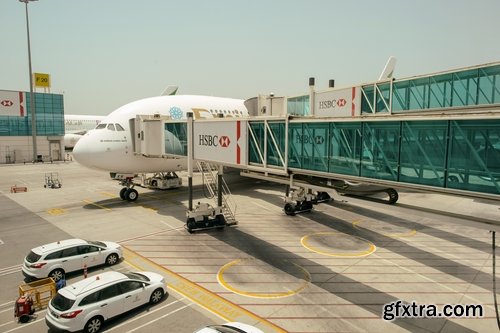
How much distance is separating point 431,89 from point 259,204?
18496mm

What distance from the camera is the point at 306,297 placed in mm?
16344

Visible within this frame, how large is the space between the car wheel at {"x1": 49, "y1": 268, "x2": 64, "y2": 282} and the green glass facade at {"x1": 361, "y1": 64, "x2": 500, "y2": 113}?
28745 mm

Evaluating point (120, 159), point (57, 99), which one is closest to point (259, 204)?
point (120, 159)

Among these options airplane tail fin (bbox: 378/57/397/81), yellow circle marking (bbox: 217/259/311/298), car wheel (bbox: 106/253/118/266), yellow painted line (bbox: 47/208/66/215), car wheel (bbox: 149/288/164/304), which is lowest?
yellow circle marking (bbox: 217/259/311/298)

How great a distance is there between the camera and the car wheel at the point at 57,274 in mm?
17797

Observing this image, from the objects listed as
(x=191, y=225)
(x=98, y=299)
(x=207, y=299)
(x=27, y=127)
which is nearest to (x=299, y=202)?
(x=191, y=225)

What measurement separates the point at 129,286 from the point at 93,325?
2028mm

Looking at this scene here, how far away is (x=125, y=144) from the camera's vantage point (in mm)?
33438

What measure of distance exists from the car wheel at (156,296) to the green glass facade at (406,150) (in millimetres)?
8718

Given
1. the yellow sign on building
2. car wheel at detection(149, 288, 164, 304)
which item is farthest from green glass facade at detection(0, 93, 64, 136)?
car wheel at detection(149, 288, 164, 304)

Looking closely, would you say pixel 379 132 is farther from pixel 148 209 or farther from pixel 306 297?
pixel 148 209

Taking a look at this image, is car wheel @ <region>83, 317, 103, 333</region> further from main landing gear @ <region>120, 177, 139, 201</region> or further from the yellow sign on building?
the yellow sign on building

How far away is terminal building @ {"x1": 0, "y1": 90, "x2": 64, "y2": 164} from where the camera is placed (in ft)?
252

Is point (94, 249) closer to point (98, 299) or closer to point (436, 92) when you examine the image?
point (98, 299)
